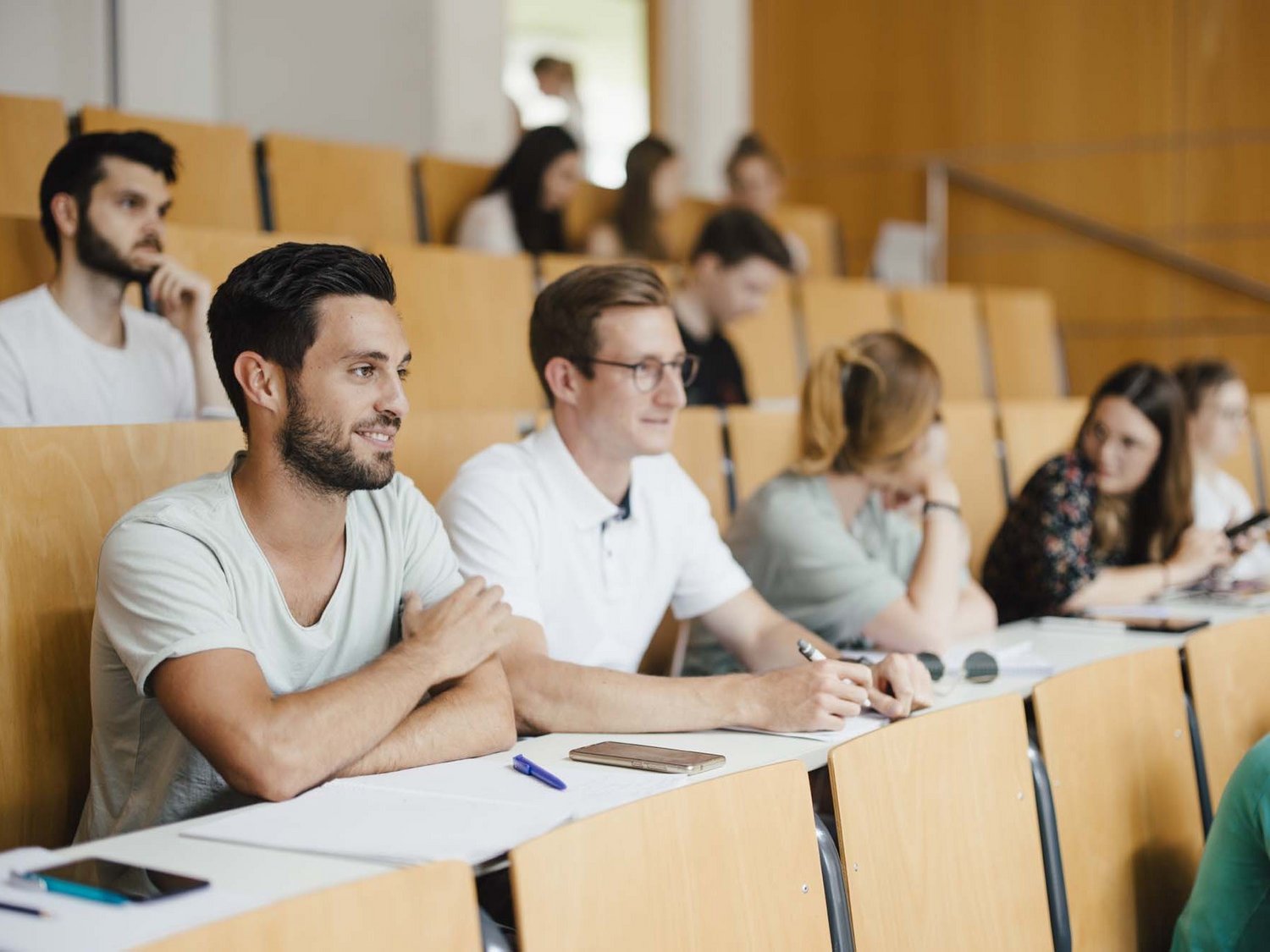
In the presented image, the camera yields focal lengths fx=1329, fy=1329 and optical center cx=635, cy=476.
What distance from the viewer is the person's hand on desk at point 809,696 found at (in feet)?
5.61

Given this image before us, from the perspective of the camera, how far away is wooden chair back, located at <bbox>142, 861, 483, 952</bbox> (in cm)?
94

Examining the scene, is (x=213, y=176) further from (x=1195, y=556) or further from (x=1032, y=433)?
(x=1195, y=556)

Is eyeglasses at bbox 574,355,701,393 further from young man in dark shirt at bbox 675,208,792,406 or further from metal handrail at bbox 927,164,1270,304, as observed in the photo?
metal handrail at bbox 927,164,1270,304

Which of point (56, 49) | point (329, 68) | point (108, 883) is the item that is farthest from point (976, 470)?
point (56, 49)

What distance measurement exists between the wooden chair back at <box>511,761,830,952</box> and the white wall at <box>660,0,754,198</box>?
5429 mm

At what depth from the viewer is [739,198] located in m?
5.17

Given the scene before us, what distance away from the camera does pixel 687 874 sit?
123 cm

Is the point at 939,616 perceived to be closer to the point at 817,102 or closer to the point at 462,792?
the point at 462,792

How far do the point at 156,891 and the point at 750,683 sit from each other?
2.92ft

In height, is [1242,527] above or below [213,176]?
below

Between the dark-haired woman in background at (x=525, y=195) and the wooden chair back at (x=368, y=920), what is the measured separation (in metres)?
3.09

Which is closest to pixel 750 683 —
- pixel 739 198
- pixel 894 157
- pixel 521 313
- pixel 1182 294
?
pixel 521 313

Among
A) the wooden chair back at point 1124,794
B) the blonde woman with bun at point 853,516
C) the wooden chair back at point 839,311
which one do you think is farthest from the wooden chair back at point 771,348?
the wooden chair back at point 1124,794

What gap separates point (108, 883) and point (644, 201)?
3607 millimetres
